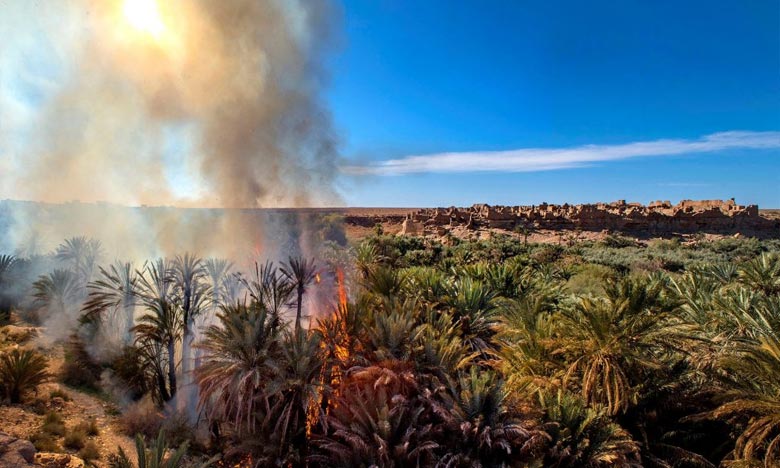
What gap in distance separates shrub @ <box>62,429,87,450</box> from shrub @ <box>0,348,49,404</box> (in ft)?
9.37

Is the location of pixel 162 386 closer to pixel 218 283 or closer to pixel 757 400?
pixel 218 283

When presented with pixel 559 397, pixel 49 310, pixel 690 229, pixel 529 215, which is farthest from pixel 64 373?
pixel 690 229

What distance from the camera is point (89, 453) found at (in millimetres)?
8508

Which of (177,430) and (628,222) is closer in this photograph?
(177,430)

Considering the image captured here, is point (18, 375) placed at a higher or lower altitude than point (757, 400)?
lower

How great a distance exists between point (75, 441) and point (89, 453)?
0.73 metres

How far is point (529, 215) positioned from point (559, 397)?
43.3 meters

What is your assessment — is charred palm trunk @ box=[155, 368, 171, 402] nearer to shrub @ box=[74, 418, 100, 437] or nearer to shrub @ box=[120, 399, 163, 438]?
shrub @ box=[120, 399, 163, 438]

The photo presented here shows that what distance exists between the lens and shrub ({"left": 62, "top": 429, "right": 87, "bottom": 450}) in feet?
28.7

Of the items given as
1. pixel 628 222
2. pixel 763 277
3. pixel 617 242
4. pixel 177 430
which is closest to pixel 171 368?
pixel 177 430

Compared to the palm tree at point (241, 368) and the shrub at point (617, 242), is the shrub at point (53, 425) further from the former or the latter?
the shrub at point (617, 242)

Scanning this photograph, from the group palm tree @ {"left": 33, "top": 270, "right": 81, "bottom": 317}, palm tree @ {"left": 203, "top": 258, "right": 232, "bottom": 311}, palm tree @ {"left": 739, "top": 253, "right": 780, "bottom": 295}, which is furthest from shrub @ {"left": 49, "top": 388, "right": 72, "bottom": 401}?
palm tree @ {"left": 739, "top": 253, "right": 780, "bottom": 295}

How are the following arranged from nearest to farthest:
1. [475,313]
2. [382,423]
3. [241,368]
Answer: [382,423]
[241,368]
[475,313]

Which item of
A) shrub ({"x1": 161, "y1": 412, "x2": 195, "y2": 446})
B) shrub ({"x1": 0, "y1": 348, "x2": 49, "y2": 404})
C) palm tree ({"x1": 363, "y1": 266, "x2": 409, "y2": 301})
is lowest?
shrub ({"x1": 161, "y1": 412, "x2": 195, "y2": 446})
